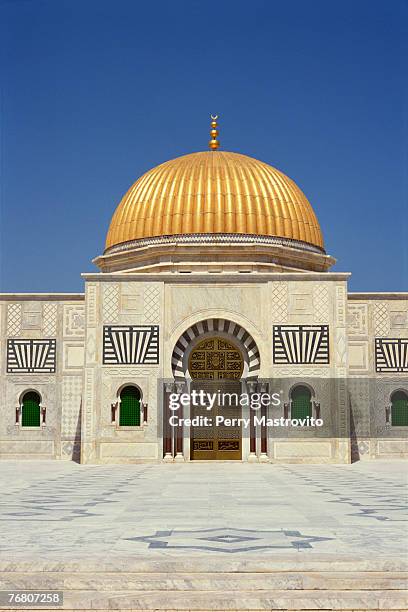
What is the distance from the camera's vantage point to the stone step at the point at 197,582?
18.1 ft

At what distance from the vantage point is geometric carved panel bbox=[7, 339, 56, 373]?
20406 mm

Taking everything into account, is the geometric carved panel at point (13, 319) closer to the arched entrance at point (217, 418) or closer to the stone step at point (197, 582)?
the arched entrance at point (217, 418)

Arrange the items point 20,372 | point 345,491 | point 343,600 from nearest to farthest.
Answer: point 343,600 → point 345,491 → point 20,372

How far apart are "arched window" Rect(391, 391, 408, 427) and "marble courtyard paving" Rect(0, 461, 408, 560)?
16.4ft

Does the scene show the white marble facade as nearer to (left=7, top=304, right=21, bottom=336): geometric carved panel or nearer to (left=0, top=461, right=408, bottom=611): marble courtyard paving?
(left=7, top=304, right=21, bottom=336): geometric carved panel

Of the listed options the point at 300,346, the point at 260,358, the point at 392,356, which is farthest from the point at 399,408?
the point at 260,358

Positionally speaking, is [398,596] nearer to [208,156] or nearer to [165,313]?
[165,313]

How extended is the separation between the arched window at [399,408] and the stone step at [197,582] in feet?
48.8

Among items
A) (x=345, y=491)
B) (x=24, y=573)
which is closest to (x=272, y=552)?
(x=24, y=573)

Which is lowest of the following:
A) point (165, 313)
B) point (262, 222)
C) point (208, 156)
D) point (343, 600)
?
point (343, 600)

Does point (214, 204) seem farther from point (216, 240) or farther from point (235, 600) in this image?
point (235, 600)

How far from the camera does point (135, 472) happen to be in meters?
15.8

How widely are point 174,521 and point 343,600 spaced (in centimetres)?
286

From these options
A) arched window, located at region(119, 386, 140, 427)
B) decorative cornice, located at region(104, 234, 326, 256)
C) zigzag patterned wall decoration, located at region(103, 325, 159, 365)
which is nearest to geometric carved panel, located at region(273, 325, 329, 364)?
zigzag patterned wall decoration, located at region(103, 325, 159, 365)
